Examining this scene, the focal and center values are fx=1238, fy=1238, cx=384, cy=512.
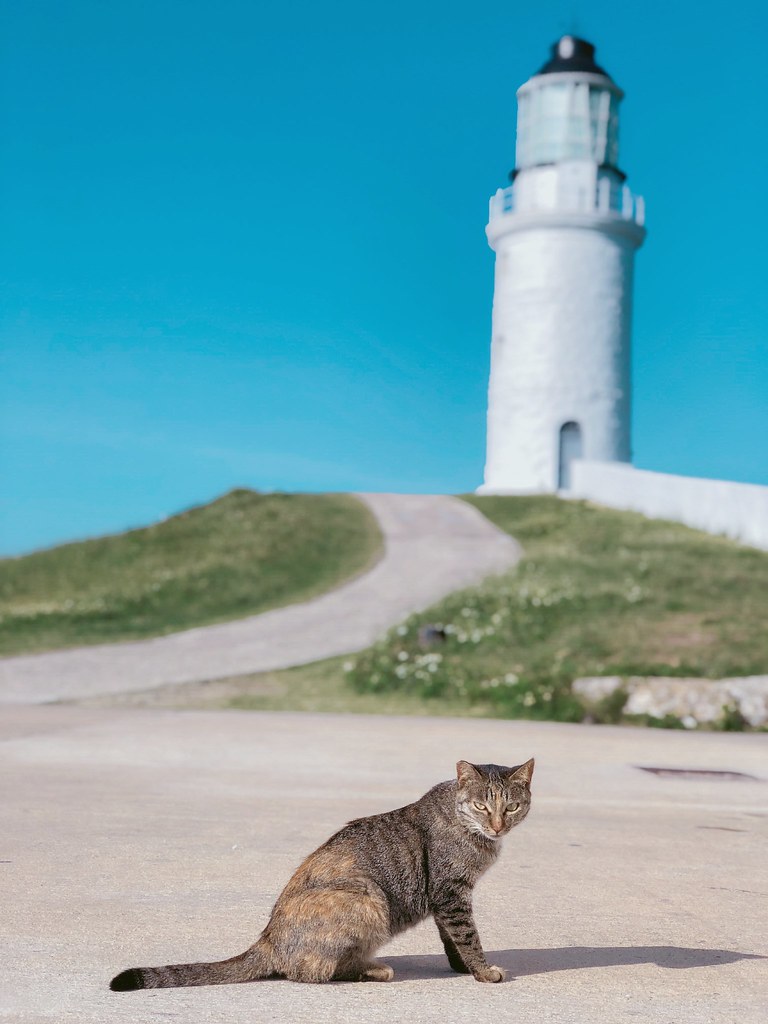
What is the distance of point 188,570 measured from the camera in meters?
31.1

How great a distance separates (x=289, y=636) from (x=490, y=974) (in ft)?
63.3

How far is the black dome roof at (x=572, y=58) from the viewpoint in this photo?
48.1 meters

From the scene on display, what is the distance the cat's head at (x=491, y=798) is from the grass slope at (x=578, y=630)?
1311cm

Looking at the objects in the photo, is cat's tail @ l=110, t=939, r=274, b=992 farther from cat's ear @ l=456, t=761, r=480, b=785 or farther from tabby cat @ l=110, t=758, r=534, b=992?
cat's ear @ l=456, t=761, r=480, b=785

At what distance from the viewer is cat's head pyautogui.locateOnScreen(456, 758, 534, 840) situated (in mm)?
4707

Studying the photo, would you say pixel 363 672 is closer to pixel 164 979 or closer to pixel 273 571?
pixel 273 571

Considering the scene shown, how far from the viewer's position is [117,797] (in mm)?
9539

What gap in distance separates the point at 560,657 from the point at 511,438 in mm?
27756

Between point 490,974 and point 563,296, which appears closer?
point 490,974

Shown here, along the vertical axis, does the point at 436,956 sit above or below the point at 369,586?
below

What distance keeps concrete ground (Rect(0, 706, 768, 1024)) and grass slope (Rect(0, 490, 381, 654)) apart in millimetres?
12720

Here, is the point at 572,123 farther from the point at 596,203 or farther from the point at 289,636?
the point at 289,636

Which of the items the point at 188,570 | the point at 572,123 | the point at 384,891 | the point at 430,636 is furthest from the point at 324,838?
the point at 572,123

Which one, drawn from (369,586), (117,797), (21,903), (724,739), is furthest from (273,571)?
(21,903)
